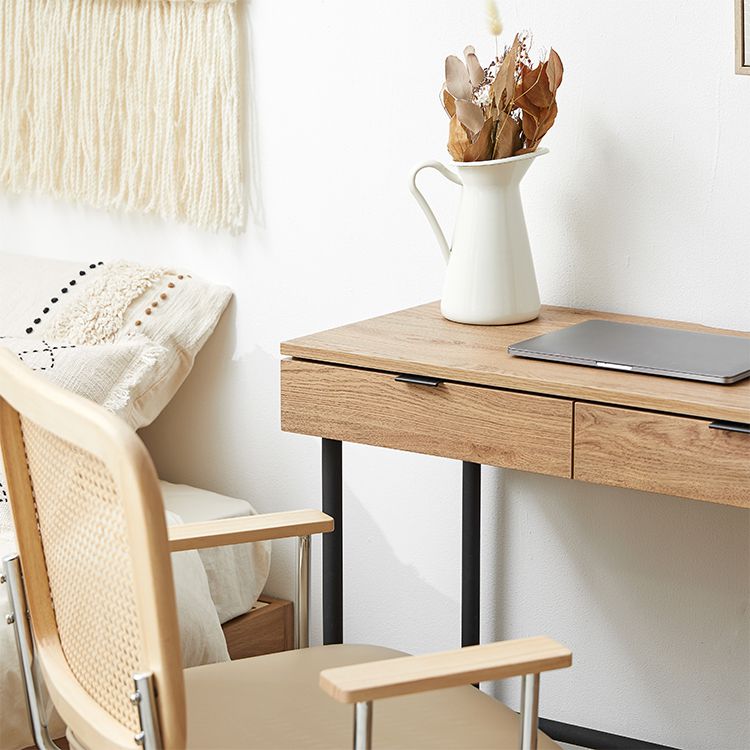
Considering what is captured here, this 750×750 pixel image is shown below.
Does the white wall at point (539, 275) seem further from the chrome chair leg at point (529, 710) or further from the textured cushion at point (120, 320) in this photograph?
the chrome chair leg at point (529, 710)

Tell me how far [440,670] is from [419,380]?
19.4 inches

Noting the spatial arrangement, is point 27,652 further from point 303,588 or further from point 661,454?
point 661,454

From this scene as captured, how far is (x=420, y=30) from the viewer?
76.6 inches

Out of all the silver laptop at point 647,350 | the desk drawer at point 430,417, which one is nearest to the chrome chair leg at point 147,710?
the desk drawer at point 430,417

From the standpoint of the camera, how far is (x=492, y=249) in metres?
1.73

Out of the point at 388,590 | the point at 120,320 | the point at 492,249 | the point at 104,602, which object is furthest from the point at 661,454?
the point at 120,320

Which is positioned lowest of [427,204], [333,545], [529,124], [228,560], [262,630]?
[262,630]

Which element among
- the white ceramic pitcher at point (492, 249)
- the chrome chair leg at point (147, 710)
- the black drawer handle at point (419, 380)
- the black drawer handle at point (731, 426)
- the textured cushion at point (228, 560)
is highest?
the white ceramic pitcher at point (492, 249)

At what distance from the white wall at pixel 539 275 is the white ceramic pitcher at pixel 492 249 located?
0.53 feet

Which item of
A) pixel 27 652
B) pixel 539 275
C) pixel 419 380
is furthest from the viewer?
pixel 539 275

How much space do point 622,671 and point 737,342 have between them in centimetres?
58

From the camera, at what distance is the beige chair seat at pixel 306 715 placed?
134 cm

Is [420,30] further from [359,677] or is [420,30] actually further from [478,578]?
[359,677]

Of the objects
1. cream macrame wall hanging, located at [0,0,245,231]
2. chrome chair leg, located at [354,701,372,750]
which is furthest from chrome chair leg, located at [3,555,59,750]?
cream macrame wall hanging, located at [0,0,245,231]
